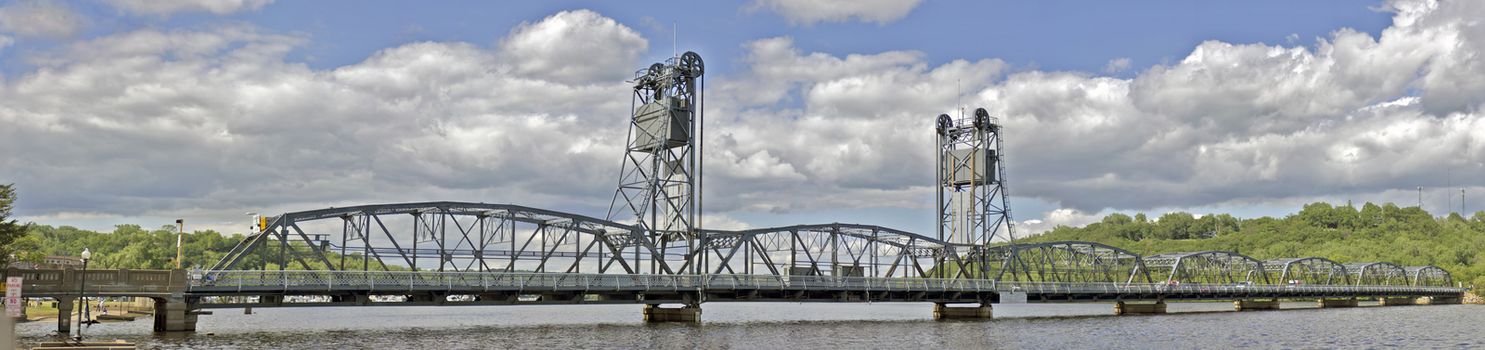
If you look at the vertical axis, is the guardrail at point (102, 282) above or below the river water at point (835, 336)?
above

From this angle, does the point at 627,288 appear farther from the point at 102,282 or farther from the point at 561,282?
the point at 102,282

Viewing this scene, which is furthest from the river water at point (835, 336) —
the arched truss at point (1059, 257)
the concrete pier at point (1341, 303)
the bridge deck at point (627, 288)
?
the concrete pier at point (1341, 303)

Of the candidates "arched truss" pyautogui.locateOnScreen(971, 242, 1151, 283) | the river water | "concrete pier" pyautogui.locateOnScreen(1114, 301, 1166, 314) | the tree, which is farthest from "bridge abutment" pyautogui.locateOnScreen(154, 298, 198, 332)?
"concrete pier" pyautogui.locateOnScreen(1114, 301, 1166, 314)

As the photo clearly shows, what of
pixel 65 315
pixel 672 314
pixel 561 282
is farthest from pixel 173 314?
pixel 672 314

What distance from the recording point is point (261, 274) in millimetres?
62562

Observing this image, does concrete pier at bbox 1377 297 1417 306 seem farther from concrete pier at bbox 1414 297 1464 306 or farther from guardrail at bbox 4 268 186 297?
guardrail at bbox 4 268 186 297

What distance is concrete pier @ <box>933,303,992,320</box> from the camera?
343 ft

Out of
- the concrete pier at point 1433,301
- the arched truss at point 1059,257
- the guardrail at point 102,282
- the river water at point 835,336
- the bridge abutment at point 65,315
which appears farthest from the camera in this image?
the concrete pier at point 1433,301

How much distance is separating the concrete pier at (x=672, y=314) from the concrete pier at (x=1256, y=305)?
272ft

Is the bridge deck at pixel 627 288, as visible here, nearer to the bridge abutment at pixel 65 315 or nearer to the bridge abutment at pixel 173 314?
the bridge abutment at pixel 173 314

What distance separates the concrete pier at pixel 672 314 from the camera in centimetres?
8544

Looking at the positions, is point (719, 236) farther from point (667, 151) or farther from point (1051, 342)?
point (1051, 342)

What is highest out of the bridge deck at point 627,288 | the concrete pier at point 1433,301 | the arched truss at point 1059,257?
the arched truss at point 1059,257

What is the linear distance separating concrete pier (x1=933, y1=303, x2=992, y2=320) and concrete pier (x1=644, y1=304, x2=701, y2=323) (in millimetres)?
26920
